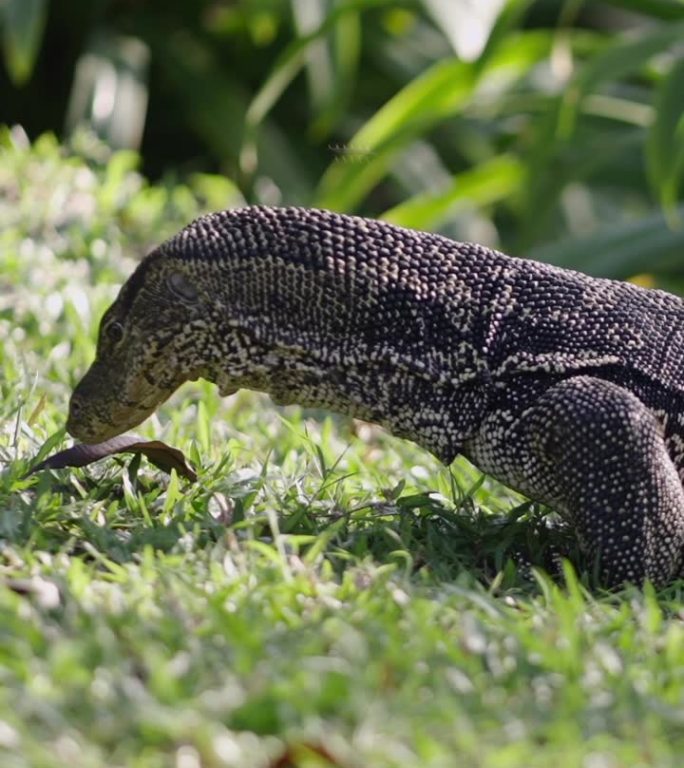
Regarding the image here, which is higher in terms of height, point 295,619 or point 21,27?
point 21,27

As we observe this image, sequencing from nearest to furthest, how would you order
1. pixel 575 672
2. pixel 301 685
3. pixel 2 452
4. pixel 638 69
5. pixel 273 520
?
pixel 301 685 < pixel 575 672 < pixel 273 520 < pixel 2 452 < pixel 638 69

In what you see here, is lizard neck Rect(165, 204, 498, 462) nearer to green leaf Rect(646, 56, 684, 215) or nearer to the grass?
the grass

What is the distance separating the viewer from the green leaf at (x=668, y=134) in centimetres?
624

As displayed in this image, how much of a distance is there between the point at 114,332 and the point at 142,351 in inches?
5.6

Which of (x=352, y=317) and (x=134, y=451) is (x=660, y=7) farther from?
(x=134, y=451)

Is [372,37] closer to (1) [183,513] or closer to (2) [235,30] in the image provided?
(2) [235,30]

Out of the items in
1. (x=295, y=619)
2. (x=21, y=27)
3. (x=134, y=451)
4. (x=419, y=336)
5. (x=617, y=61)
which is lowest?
(x=134, y=451)

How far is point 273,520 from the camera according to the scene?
131 inches

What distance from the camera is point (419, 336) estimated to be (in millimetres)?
3791

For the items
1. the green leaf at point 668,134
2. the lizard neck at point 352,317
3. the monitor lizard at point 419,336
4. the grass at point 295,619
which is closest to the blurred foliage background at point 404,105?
the green leaf at point 668,134

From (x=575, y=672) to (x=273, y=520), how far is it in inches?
34.0

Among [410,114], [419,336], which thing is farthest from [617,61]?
[419,336]

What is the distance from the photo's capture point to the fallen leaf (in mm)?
3877

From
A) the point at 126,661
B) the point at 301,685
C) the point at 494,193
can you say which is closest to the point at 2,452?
the point at 126,661
